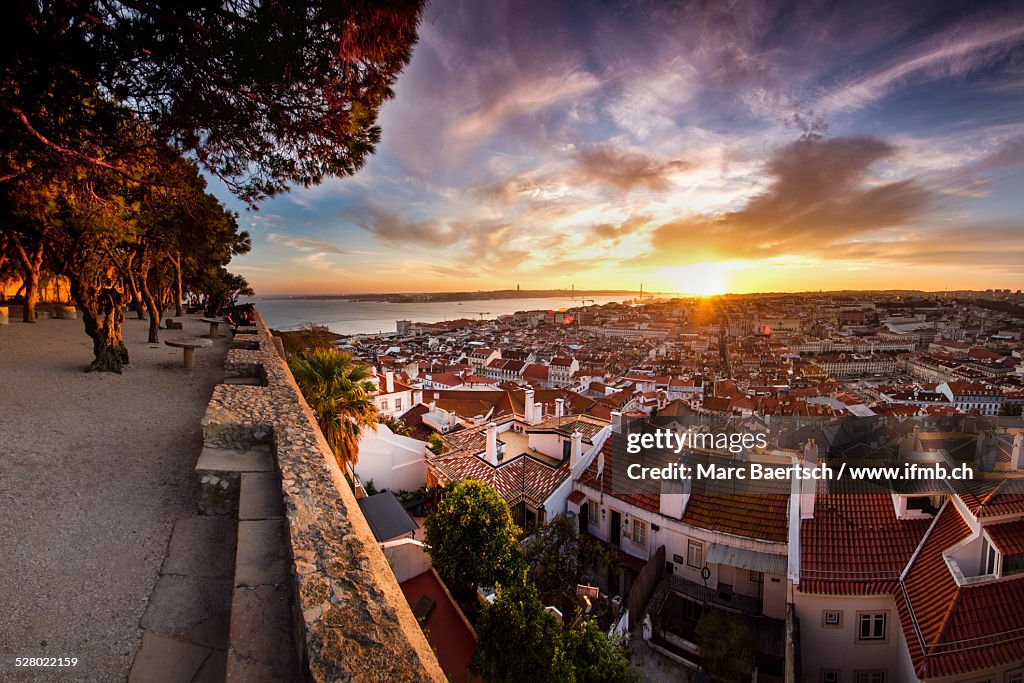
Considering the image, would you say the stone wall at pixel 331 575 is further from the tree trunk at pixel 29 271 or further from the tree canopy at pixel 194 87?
the tree trunk at pixel 29 271

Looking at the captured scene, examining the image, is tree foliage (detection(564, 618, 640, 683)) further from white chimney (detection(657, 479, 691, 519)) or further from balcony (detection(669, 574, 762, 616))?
white chimney (detection(657, 479, 691, 519))

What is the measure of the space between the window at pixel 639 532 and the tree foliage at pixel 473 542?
4255mm

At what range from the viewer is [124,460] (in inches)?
160

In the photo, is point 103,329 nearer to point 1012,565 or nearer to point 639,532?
point 639,532

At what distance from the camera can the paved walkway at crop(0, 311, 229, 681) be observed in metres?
2.12

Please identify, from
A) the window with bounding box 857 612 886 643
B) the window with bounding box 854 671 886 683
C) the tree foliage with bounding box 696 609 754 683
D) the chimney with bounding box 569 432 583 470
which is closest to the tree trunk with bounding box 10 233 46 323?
the chimney with bounding box 569 432 583 470

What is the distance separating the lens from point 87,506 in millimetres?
3225

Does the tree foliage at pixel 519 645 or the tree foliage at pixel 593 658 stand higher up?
the tree foliage at pixel 519 645

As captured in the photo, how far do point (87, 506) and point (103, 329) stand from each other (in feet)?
20.8

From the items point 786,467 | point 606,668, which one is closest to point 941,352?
point 786,467

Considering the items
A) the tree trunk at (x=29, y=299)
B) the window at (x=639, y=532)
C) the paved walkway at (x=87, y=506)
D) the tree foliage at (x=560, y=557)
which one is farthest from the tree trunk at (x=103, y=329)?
the window at (x=639, y=532)

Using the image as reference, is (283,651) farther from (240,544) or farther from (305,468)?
(305,468)

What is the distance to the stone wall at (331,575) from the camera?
167cm

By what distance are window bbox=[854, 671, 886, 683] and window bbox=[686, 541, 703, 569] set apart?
2783mm
